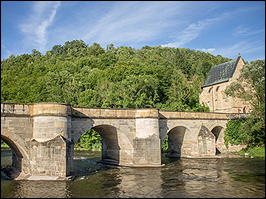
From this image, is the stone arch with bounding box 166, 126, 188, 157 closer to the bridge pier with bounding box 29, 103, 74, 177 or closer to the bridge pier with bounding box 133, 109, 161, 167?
the bridge pier with bounding box 133, 109, 161, 167

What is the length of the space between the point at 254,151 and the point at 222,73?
1647 cm

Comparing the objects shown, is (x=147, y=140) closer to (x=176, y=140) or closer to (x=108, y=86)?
(x=176, y=140)

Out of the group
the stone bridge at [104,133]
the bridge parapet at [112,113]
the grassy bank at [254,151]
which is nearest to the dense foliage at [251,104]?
the grassy bank at [254,151]

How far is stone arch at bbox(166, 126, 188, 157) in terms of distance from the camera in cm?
2813

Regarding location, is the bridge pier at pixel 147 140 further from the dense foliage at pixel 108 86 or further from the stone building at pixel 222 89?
the stone building at pixel 222 89

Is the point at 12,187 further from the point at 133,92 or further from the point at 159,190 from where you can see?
the point at 133,92

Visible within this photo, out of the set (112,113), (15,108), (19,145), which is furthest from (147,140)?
(15,108)

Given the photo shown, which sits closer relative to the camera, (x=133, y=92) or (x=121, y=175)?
(x=121, y=175)

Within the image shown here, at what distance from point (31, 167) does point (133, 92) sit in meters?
26.2

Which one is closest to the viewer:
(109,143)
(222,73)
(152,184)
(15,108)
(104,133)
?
(152,184)

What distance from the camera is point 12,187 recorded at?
14625 mm

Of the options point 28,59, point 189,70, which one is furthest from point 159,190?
point 28,59

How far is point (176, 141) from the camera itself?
2931cm

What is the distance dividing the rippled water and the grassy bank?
722 cm
